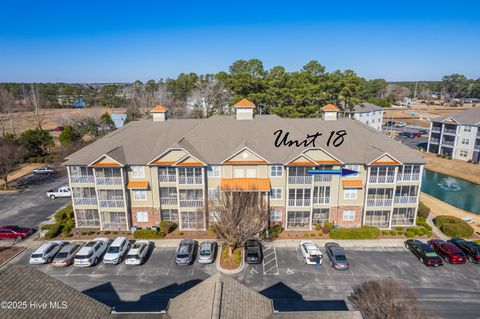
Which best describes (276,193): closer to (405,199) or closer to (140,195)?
(405,199)

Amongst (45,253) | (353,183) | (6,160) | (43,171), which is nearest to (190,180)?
(45,253)

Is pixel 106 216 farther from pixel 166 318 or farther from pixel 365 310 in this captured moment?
pixel 365 310

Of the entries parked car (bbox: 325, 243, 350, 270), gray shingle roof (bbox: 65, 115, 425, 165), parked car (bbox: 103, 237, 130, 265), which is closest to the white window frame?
gray shingle roof (bbox: 65, 115, 425, 165)

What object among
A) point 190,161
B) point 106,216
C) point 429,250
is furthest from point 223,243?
point 429,250

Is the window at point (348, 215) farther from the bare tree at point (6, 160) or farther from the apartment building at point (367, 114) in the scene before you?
the bare tree at point (6, 160)

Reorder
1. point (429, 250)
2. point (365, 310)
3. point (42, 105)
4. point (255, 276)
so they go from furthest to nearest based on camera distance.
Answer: point (42, 105), point (429, 250), point (255, 276), point (365, 310)

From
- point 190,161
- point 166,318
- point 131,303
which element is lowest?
point 131,303

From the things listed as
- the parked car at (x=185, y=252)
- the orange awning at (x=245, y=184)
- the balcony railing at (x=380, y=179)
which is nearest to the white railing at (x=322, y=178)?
the balcony railing at (x=380, y=179)
